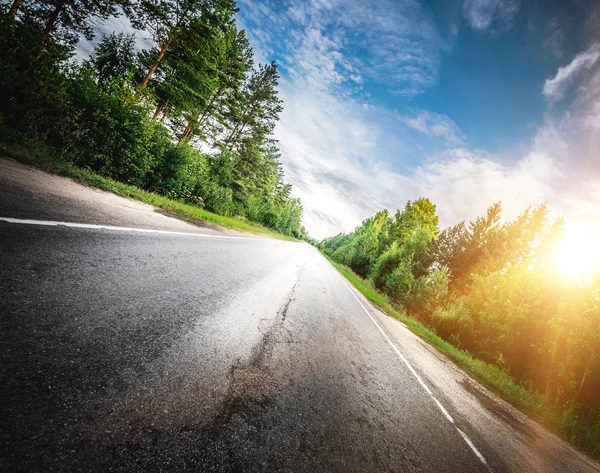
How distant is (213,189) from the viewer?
22469 millimetres

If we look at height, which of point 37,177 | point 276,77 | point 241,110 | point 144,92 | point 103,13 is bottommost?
point 37,177

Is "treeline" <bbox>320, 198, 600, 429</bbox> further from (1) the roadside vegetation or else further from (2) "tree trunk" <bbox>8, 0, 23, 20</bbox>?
(2) "tree trunk" <bbox>8, 0, 23, 20</bbox>

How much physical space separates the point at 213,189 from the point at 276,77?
1603cm

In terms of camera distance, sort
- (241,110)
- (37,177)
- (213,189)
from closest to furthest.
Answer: (37,177) → (213,189) → (241,110)

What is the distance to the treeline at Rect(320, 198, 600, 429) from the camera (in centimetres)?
1031

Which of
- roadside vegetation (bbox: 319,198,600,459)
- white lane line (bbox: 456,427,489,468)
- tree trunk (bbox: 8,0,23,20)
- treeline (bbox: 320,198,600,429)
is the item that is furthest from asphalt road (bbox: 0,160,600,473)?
tree trunk (bbox: 8,0,23,20)

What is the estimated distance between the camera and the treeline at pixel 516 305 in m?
10.3

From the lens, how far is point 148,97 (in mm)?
13836

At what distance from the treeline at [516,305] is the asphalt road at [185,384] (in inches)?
294

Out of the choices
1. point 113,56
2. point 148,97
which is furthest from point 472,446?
point 113,56

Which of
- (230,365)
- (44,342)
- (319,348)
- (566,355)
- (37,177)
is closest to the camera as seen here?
(44,342)

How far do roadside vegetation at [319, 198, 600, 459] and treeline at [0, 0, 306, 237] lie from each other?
17063 mm

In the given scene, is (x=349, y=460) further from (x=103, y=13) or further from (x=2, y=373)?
(x=103, y=13)

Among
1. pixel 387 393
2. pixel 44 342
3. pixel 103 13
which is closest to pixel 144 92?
pixel 103 13
